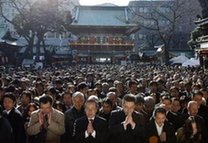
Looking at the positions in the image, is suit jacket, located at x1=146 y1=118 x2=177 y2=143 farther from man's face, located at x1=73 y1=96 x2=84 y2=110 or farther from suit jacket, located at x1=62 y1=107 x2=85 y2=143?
man's face, located at x1=73 y1=96 x2=84 y2=110

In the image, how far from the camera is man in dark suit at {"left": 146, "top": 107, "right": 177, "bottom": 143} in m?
6.86

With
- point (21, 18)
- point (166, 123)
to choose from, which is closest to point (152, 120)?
point (166, 123)

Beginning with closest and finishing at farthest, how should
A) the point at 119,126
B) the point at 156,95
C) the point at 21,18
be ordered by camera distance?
the point at 119,126, the point at 156,95, the point at 21,18

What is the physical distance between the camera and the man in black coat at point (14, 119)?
732 cm

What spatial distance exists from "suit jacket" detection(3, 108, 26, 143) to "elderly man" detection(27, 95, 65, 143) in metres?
0.37

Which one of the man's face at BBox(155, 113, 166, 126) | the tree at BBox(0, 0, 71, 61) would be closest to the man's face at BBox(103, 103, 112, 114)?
the man's face at BBox(155, 113, 166, 126)

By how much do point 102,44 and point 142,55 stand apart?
24.5 ft

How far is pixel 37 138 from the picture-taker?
696cm

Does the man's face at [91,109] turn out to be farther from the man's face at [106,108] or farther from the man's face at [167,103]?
the man's face at [167,103]

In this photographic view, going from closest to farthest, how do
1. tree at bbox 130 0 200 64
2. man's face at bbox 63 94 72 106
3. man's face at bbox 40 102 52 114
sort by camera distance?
man's face at bbox 40 102 52 114, man's face at bbox 63 94 72 106, tree at bbox 130 0 200 64

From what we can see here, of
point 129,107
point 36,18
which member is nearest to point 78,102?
point 129,107

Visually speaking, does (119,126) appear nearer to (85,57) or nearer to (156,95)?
(156,95)

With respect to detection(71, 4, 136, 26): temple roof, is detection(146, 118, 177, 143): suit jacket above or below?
below

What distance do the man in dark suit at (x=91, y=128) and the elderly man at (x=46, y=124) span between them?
55cm
